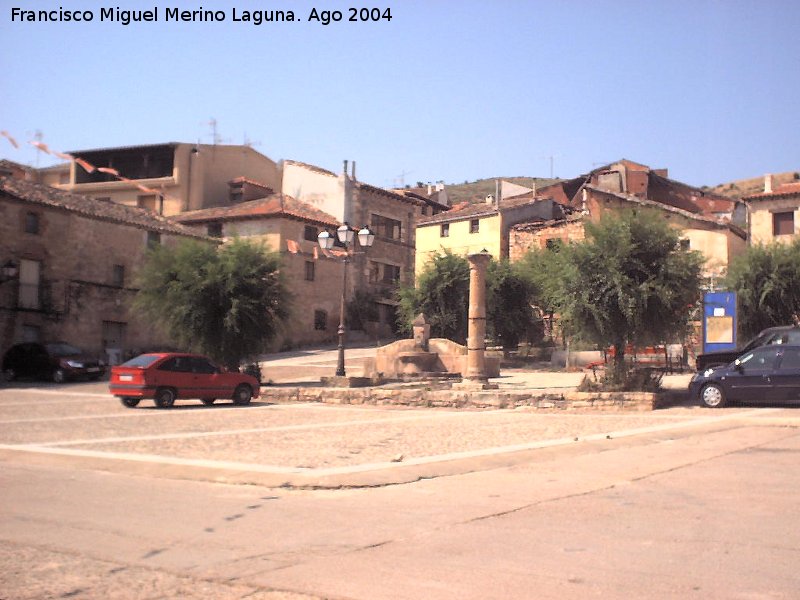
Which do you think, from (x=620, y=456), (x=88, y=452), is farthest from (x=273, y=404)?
(x=620, y=456)

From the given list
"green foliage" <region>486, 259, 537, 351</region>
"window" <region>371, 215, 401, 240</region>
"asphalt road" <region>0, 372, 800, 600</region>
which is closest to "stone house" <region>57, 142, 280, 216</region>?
"window" <region>371, 215, 401, 240</region>

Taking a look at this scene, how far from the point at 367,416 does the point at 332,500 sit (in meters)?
11.0

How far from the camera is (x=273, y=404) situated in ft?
78.6

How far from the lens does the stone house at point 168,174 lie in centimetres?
5550

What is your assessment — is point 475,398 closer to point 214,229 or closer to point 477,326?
point 477,326

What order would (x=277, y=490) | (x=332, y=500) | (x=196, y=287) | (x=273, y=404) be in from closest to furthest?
(x=332, y=500) → (x=277, y=490) → (x=273, y=404) → (x=196, y=287)

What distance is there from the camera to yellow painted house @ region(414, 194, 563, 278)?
52094mm

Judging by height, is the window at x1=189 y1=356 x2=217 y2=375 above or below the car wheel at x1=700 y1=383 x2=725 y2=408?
above

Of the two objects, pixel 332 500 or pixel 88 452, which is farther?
pixel 88 452

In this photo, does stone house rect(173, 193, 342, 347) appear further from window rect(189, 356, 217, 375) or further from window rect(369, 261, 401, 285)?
window rect(189, 356, 217, 375)

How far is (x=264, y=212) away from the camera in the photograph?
49906 mm

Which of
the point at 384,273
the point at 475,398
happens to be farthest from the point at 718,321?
the point at 384,273

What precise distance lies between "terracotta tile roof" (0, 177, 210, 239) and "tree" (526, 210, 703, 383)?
27.0 meters

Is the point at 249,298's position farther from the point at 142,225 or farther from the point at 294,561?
the point at 294,561
